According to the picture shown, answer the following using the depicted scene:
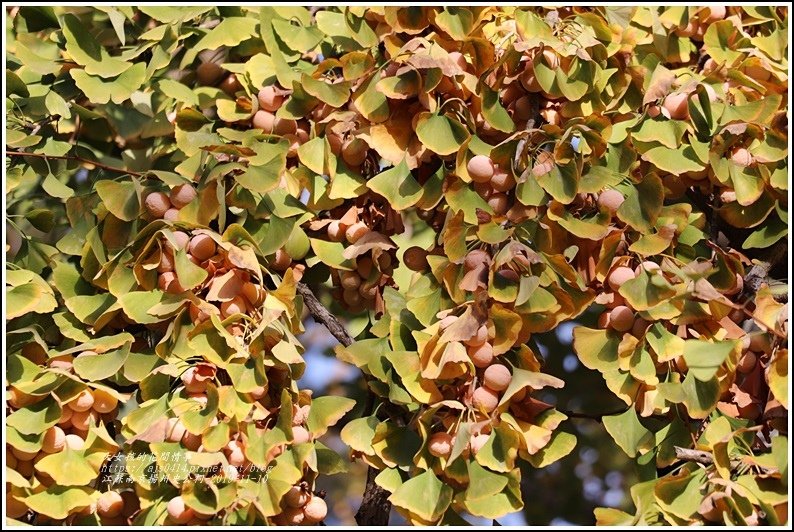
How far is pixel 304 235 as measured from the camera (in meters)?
1.13

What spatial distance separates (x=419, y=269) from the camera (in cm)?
111

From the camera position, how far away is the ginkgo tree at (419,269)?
953 millimetres

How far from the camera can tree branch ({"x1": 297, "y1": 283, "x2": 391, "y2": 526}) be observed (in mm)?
1153

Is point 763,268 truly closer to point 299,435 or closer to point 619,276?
point 619,276

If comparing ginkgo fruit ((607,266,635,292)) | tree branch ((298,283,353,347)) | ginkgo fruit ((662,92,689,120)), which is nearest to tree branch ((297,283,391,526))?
tree branch ((298,283,353,347))

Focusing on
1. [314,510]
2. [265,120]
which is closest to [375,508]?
[314,510]

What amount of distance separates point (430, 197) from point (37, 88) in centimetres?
52

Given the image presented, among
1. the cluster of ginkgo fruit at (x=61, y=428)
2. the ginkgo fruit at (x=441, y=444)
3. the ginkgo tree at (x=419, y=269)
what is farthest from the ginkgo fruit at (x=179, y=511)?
the ginkgo fruit at (x=441, y=444)

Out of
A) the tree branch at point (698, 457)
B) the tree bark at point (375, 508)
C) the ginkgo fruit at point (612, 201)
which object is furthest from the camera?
the tree bark at point (375, 508)

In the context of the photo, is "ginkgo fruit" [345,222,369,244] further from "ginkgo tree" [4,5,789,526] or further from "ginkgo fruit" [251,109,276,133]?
"ginkgo fruit" [251,109,276,133]

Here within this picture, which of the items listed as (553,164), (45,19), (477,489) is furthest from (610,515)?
(45,19)

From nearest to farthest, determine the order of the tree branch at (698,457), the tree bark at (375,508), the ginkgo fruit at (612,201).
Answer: the tree branch at (698,457)
the ginkgo fruit at (612,201)
the tree bark at (375,508)

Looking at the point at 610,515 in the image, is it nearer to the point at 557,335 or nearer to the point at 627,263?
the point at 627,263

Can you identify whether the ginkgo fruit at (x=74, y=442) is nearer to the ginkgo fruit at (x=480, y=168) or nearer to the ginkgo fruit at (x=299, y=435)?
the ginkgo fruit at (x=299, y=435)
